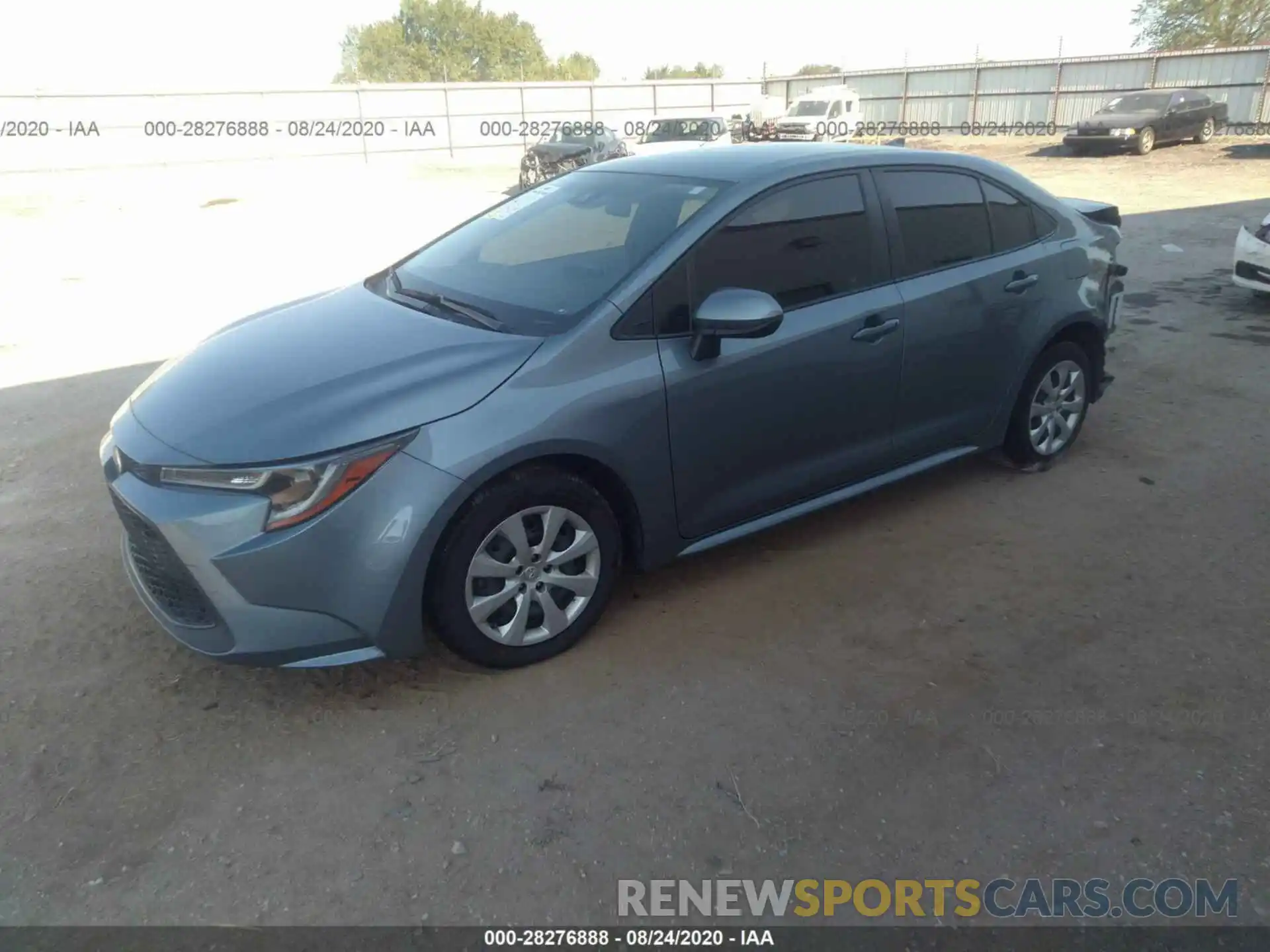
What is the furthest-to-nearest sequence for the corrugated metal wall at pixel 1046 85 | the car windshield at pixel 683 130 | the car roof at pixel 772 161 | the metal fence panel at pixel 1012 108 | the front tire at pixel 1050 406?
the metal fence panel at pixel 1012 108
the corrugated metal wall at pixel 1046 85
the car windshield at pixel 683 130
the front tire at pixel 1050 406
the car roof at pixel 772 161

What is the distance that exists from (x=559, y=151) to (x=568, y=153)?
31cm

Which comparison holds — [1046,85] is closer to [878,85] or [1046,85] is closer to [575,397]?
[878,85]

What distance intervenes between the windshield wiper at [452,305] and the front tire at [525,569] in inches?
25.1

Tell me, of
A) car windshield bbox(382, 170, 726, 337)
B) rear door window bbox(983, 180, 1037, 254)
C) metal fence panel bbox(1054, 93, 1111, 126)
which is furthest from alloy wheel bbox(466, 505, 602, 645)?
metal fence panel bbox(1054, 93, 1111, 126)

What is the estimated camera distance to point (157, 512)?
2861 mm

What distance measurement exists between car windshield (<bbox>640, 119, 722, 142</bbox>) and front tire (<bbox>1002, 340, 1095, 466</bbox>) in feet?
59.0

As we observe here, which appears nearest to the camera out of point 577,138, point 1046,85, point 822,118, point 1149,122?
point 577,138

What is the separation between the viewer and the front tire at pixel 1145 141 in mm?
22297

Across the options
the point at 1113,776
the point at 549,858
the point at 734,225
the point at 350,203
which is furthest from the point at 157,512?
the point at 350,203

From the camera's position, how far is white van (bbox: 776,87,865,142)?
90.0 feet

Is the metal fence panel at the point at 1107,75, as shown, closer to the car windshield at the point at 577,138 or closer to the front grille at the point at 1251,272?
the car windshield at the point at 577,138

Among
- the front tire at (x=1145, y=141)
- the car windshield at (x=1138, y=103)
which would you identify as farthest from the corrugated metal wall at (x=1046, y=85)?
the front tire at (x=1145, y=141)

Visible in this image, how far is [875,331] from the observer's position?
387 centimetres

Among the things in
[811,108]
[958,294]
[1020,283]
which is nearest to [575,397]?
[958,294]
